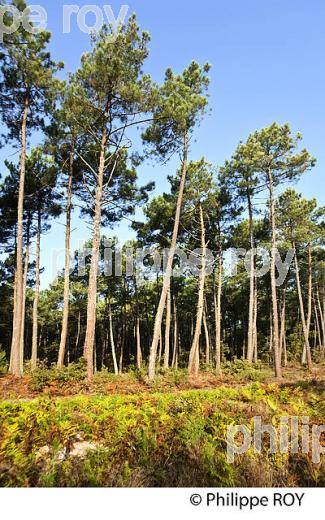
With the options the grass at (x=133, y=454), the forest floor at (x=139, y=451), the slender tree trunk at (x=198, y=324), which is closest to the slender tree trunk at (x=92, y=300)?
the forest floor at (x=139, y=451)

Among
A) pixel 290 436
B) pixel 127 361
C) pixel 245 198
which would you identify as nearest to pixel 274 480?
pixel 290 436

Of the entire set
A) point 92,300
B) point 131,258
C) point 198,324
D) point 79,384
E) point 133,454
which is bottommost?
point 79,384

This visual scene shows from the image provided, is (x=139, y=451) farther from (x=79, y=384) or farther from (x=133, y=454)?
(x=79, y=384)

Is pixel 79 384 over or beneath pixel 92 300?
beneath

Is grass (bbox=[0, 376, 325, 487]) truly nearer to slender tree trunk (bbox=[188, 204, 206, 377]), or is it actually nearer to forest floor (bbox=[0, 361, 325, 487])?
forest floor (bbox=[0, 361, 325, 487])

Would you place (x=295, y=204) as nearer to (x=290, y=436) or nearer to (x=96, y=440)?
(x=290, y=436)

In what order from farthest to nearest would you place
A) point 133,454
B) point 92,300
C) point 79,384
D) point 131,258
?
point 131,258 → point 92,300 → point 79,384 → point 133,454

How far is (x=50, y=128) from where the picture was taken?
1523 cm

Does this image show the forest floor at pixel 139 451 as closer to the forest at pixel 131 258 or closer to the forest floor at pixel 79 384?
the forest at pixel 131 258

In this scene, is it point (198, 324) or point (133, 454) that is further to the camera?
point (198, 324)

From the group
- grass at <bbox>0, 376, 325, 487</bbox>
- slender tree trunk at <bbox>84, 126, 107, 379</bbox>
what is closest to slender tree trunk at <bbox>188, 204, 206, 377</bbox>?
slender tree trunk at <bbox>84, 126, 107, 379</bbox>

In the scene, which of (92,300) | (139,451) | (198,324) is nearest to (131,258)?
(198,324)

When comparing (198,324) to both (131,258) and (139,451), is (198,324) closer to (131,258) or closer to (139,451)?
(131,258)

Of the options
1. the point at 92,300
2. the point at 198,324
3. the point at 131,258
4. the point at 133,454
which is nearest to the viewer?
the point at 133,454
